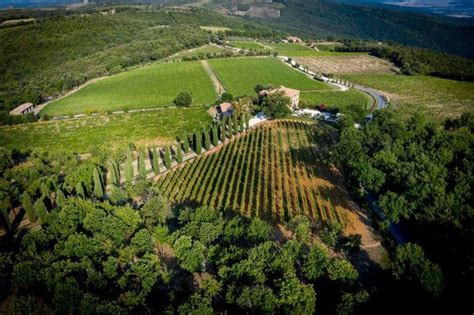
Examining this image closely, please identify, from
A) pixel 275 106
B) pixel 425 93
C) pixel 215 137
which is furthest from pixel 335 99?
pixel 215 137

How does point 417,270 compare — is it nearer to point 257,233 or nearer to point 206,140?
point 257,233

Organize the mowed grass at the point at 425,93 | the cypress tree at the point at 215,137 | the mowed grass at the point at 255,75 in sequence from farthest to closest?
→ the mowed grass at the point at 255,75 → the mowed grass at the point at 425,93 → the cypress tree at the point at 215,137

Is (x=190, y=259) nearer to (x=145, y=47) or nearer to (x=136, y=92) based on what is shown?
(x=136, y=92)

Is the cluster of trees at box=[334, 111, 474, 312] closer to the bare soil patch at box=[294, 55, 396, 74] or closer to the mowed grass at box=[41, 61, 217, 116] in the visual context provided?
the mowed grass at box=[41, 61, 217, 116]

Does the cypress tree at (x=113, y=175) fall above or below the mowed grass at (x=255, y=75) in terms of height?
below

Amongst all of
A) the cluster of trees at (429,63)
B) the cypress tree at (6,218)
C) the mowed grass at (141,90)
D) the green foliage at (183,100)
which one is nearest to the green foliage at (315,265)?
the cypress tree at (6,218)

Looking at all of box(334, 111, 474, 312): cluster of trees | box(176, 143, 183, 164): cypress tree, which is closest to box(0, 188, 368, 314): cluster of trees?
box(334, 111, 474, 312): cluster of trees

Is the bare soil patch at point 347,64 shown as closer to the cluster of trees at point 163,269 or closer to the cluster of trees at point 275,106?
the cluster of trees at point 275,106
